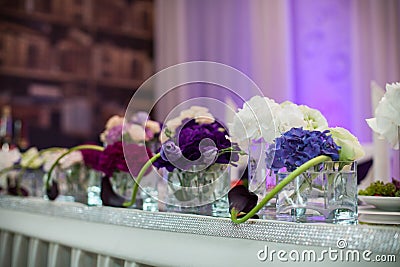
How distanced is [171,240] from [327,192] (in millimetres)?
267

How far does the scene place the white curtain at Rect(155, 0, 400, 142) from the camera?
9.38ft

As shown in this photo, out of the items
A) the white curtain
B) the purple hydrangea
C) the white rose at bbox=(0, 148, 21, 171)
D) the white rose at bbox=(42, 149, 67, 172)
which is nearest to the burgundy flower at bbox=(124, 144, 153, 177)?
the purple hydrangea

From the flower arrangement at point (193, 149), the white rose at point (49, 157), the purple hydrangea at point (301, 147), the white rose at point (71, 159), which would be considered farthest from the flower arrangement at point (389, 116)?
the white rose at point (49, 157)

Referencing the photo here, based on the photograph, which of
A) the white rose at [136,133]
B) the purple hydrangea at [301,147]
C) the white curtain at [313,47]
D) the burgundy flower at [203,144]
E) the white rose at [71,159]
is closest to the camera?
the purple hydrangea at [301,147]

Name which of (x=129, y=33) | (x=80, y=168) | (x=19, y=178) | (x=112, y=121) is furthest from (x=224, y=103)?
(x=129, y=33)

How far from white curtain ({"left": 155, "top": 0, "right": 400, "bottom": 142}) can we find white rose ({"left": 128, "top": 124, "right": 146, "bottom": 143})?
1.80m

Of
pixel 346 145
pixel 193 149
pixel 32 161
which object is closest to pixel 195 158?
pixel 193 149

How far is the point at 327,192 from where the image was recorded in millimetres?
807

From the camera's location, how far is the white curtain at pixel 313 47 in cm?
286

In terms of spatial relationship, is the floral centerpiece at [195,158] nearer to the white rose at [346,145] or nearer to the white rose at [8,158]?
the white rose at [346,145]

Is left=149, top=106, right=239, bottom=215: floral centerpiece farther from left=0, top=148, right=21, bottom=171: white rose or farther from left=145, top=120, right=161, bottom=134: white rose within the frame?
left=0, top=148, right=21, bottom=171: white rose

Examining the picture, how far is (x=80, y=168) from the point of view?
4.66 feet

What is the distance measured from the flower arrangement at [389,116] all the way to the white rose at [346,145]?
91 millimetres

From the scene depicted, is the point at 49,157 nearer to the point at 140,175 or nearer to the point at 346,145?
the point at 140,175
